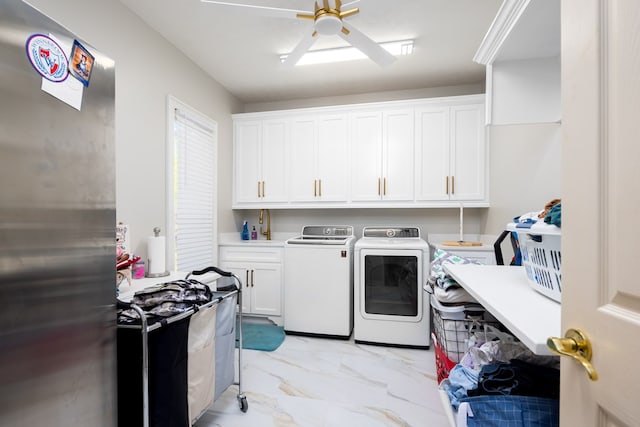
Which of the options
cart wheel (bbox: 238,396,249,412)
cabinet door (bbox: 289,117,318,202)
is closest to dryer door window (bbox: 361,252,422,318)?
cabinet door (bbox: 289,117,318,202)

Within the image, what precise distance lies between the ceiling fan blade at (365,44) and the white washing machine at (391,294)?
1.57 m

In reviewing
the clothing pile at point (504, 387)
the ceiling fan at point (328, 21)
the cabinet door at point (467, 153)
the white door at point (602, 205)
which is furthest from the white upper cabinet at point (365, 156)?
the white door at point (602, 205)

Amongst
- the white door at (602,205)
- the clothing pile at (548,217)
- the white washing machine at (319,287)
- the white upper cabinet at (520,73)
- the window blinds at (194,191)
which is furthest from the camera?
the white washing machine at (319,287)

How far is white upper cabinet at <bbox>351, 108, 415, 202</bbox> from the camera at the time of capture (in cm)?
320

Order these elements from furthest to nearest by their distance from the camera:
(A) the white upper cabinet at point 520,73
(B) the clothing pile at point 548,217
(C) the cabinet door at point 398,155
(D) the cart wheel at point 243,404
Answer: (C) the cabinet door at point 398,155 → (D) the cart wheel at point 243,404 → (A) the white upper cabinet at point 520,73 → (B) the clothing pile at point 548,217

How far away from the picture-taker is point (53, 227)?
802mm

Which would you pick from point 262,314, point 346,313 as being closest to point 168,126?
point 262,314

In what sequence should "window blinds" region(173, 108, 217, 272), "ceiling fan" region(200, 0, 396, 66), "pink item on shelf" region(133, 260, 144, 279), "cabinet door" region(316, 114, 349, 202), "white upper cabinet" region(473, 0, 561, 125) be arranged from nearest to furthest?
"white upper cabinet" region(473, 0, 561, 125) < "ceiling fan" region(200, 0, 396, 66) < "pink item on shelf" region(133, 260, 144, 279) < "window blinds" region(173, 108, 217, 272) < "cabinet door" region(316, 114, 349, 202)

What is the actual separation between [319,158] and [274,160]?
536 millimetres

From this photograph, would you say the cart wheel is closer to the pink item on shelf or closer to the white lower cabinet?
the pink item on shelf

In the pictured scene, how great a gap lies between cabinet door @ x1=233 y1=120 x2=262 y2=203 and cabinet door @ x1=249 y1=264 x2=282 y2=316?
84 cm

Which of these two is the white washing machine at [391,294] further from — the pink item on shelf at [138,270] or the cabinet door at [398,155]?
the pink item on shelf at [138,270]

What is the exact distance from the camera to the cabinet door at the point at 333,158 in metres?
3.34

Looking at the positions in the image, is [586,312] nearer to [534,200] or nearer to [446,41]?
[534,200]
